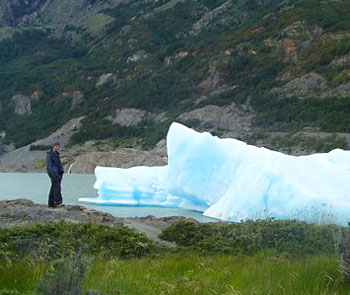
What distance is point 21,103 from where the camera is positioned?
423 feet

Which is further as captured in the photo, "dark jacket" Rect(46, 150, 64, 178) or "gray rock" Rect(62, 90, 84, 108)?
"gray rock" Rect(62, 90, 84, 108)

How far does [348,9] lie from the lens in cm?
10288

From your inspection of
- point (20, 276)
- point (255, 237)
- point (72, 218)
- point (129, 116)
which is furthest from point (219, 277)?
point (129, 116)

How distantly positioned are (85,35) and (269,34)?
7367 cm

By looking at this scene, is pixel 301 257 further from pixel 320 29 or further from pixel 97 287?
pixel 320 29

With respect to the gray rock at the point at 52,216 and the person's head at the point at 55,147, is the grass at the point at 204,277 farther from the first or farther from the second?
the person's head at the point at 55,147

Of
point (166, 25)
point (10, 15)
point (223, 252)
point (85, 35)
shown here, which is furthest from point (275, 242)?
point (10, 15)

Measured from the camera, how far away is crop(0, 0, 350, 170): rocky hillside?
259 ft

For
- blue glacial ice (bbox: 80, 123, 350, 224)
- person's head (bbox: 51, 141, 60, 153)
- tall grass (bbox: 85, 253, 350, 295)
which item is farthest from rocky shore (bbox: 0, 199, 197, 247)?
blue glacial ice (bbox: 80, 123, 350, 224)

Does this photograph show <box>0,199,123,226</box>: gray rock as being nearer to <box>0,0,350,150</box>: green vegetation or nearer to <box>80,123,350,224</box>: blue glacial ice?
<box>80,123,350,224</box>: blue glacial ice

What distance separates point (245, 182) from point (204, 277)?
1106 centimetres

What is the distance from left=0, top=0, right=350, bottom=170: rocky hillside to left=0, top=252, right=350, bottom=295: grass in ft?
181

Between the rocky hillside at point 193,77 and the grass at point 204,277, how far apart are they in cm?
5526

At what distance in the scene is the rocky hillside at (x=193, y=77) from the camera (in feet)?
259
